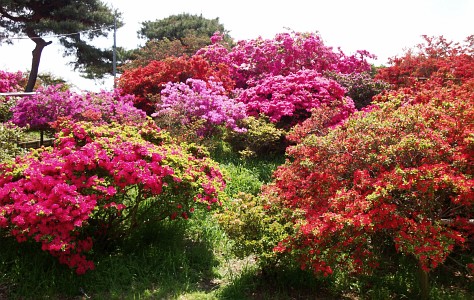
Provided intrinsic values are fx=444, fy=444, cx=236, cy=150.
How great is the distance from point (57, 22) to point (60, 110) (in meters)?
12.0

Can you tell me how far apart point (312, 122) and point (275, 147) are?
2221mm

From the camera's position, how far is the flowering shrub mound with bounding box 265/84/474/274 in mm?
3951

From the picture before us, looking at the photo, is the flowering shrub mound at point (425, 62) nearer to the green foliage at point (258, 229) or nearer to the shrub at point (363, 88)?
the shrub at point (363, 88)

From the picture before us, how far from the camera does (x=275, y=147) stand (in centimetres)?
927

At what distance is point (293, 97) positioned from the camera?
9430mm

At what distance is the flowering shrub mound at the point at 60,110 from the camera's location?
28.9 ft

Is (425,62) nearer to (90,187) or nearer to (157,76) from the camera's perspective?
(157,76)

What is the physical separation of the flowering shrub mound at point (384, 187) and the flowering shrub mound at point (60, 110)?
4821 mm

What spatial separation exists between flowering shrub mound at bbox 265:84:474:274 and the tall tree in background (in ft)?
56.4

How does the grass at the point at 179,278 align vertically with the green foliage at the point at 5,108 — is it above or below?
below

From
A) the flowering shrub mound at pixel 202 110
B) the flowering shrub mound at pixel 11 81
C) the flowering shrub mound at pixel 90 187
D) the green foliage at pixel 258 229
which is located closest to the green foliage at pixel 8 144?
the flowering shrub mound at pixel 90 187

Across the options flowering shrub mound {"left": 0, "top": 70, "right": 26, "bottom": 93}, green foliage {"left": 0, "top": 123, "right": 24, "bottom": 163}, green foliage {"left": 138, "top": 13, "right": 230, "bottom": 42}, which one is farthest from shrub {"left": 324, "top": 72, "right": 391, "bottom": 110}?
green foliage {"left": 138, "top": 13, "right": 230, "bottom": 42}

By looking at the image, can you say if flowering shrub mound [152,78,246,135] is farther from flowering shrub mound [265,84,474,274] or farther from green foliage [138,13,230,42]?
green foliage [138,13,230,42]

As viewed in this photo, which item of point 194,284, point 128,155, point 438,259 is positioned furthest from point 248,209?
point 438,259
